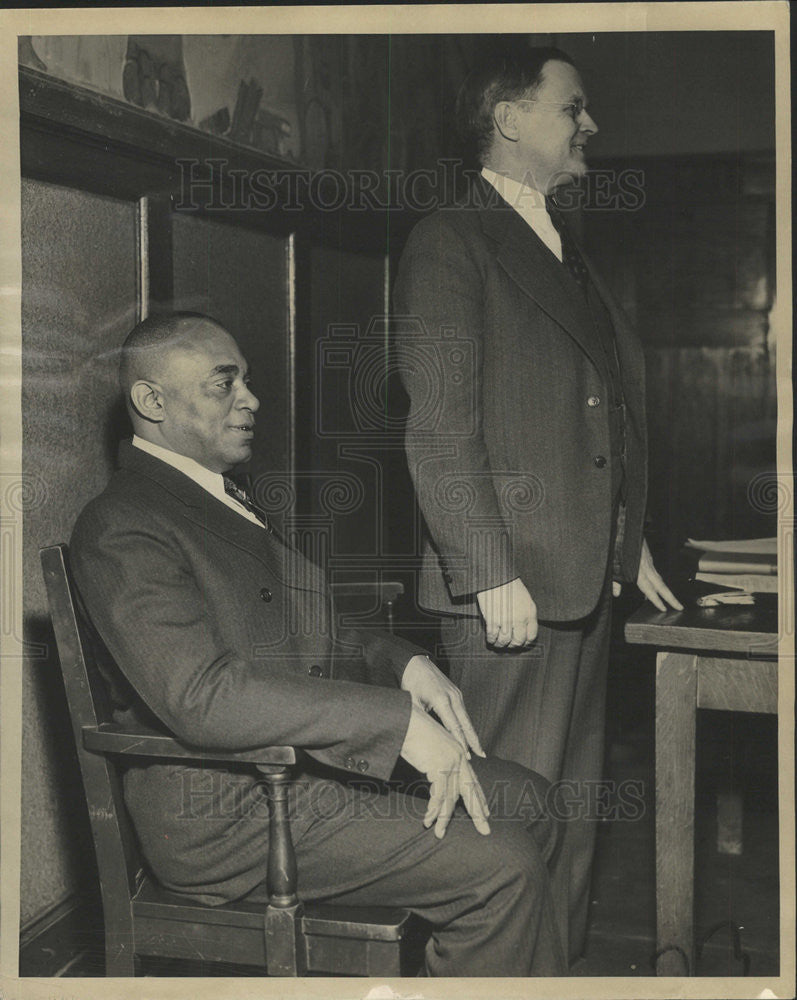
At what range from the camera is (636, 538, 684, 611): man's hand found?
2.49 m

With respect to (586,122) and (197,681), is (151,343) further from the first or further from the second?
(586,122)

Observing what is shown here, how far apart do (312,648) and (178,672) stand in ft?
1.23

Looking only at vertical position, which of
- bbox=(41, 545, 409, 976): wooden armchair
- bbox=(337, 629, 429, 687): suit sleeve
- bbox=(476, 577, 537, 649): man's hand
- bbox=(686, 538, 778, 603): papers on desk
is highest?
bbox=(686, 538, 778, 603): papers on desk

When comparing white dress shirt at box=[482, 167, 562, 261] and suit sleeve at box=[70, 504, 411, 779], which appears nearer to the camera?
suit sleeve at box=[70, 504, 411, 779]

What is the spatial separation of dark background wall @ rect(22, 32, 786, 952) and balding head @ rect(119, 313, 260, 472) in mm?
314

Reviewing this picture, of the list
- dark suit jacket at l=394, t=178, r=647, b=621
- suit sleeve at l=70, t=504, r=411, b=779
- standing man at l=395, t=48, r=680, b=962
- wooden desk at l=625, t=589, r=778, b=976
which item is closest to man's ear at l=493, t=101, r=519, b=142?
standing man at l=395, t=48, r=680, b=962

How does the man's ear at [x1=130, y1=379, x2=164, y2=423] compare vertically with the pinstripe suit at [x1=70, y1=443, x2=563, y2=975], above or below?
above

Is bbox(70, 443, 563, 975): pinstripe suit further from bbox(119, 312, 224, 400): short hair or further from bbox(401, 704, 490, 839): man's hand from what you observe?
bbox(119, 312, 224, 400): short hair

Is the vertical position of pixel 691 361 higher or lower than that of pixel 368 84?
lower

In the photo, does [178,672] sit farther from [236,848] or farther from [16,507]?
[16,507]

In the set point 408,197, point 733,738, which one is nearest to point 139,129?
point 408,197

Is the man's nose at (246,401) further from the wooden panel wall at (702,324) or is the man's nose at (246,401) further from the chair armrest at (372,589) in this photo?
the wooden panel wall at (702,324)

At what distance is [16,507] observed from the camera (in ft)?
7.36

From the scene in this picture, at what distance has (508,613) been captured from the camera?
7.51 ft
